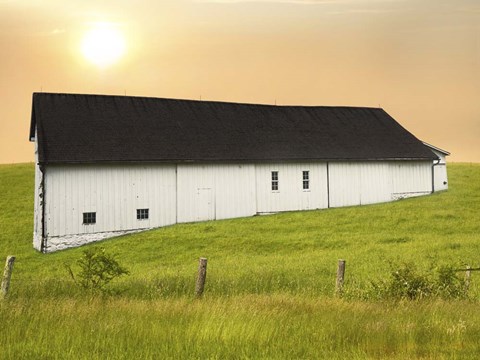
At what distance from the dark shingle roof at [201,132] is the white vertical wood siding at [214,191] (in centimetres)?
83

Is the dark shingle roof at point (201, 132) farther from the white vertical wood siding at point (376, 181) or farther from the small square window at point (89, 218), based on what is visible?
the small square window at point (89, 218)

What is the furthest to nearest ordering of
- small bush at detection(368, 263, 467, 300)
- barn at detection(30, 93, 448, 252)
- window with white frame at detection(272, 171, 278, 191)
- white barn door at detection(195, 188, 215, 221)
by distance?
window with white frame at detection(272, 171, 278, 191) < white barn door at detection(195, 188, 215, 221) < barn at detection(30, 93, 448, 252) < small bush at detection(368, 263, 467, 300)

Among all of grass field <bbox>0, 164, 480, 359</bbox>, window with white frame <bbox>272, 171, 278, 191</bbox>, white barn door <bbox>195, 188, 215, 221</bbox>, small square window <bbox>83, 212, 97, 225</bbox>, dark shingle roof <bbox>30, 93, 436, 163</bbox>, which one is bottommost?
grass field <bbox>0, 164, 480, 359</bbox>

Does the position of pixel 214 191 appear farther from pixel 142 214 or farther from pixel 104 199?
pixel 104 199

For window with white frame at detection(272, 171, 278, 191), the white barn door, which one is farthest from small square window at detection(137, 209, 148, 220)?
window with white frame at detection(272, 171, 278, 191)

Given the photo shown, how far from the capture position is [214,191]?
3731 centimetres

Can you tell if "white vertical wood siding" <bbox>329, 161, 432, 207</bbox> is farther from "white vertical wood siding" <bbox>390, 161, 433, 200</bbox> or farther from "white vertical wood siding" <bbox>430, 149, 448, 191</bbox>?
"white vertical wood siding" <bbox>430, 149, 448, 191</bbox>

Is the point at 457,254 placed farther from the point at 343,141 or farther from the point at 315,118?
the point at 315,118

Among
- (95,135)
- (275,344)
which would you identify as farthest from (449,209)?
(275,344)

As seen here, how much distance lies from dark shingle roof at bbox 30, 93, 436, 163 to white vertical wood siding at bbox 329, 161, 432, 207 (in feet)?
2.82

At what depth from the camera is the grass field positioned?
8.66 metres

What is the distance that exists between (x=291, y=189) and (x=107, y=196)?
13.1 m

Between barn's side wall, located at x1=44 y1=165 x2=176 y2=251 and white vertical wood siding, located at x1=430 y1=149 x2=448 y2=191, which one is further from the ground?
white vertical wood siding, located at x1=430 y1=149 x2=448 y2=191

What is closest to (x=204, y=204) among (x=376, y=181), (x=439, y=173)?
(x=376, y=181)
